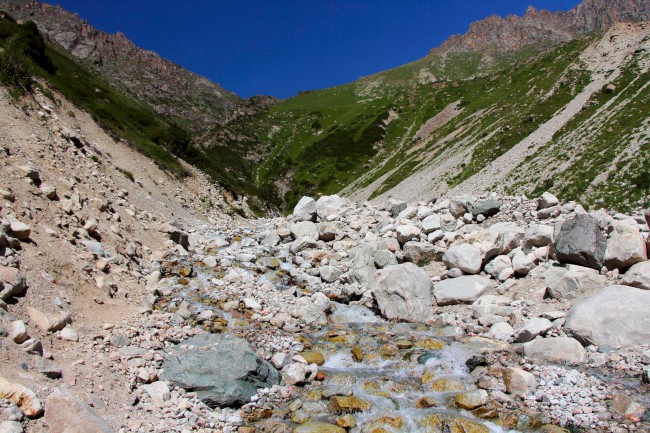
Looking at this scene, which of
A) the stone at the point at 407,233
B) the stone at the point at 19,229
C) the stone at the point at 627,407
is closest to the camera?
the stone at the point at 627,407

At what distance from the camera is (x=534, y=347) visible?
13367 millimetres

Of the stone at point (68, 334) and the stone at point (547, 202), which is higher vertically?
the stone at point (68, 334)

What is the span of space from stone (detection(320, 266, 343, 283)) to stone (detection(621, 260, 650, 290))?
11.5 meters

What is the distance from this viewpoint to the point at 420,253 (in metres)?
21.6

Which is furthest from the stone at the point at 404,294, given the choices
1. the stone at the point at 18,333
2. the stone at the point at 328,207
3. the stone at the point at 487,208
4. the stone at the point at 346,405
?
the stone at the point at 18,333

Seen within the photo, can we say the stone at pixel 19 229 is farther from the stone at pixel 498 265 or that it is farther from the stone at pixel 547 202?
the stone at pixel 547 202

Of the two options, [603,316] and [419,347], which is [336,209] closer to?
[419,347]

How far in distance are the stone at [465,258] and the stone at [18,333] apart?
16486 mm

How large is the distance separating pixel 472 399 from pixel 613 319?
17.4 feet

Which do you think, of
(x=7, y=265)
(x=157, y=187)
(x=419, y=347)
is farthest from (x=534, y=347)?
(x=157, y=187)

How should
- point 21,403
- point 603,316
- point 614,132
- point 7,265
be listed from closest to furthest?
point 21,403, point 7,265, point 603,316, point 614,132

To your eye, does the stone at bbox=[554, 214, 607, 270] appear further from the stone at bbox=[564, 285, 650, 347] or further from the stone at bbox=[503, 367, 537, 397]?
the stone at bbox=[503, 367, 537, 397]

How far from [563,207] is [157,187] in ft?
85.9

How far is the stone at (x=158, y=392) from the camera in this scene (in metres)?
10.1
